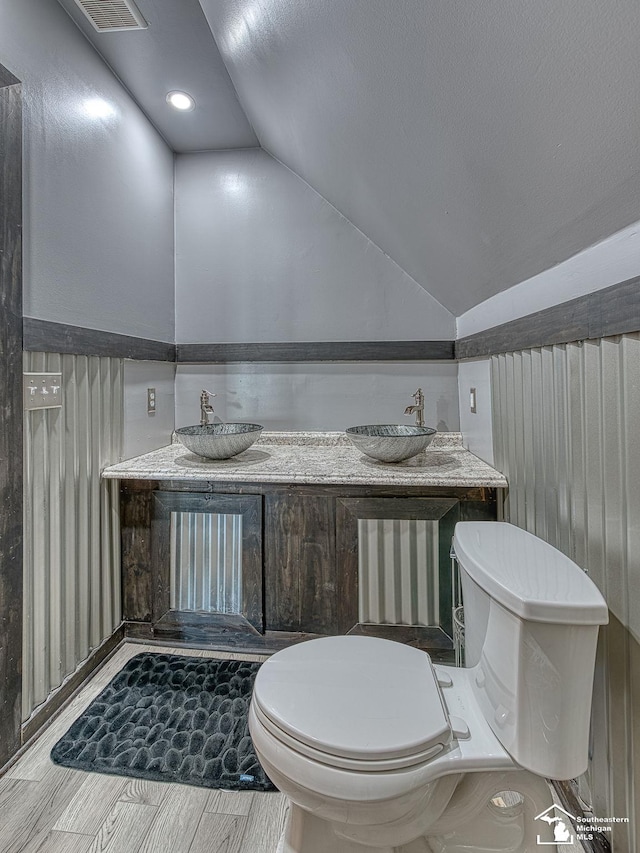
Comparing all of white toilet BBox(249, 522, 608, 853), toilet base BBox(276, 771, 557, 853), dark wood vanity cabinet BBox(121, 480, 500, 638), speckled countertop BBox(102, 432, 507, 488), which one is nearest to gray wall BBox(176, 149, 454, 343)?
speckled countertop BBox(102, 432, 507, 488)

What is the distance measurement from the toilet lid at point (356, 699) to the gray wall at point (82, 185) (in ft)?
4.59

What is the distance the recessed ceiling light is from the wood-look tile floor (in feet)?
8.92

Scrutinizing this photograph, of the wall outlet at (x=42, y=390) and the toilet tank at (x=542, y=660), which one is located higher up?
the wall outlet at (x=42, y=390)

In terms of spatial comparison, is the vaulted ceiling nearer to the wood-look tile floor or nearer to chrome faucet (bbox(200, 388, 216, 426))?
chrome faucet (bbox(200, 388, 216, 426))

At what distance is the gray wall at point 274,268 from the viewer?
96.7 inches

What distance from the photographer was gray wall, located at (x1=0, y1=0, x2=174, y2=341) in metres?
1.48

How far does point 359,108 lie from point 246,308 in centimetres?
132

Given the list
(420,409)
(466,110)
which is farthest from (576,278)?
(420,409)

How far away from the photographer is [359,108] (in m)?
1.38

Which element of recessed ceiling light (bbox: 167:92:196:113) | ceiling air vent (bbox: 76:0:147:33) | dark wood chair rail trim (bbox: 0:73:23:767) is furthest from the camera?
recessed ceiling light (bbox: 167:92:196:113)

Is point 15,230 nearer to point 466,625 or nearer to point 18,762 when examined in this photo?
point 18,762

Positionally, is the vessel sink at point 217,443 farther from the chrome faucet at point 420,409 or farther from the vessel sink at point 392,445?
the chrome faucet at point 420,409

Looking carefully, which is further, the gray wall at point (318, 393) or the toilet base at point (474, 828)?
the gray wall at point (318, 393)

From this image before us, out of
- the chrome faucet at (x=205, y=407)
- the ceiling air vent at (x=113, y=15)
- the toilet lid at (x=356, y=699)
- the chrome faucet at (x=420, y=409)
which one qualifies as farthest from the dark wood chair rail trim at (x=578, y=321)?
the ceiling air vent at (x=113, y=15)
